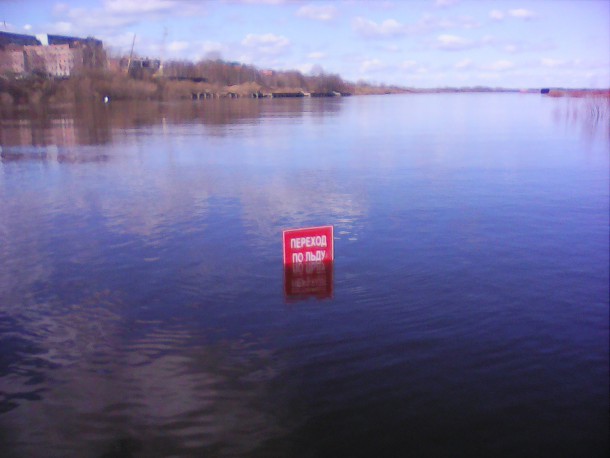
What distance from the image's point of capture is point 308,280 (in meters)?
8.82

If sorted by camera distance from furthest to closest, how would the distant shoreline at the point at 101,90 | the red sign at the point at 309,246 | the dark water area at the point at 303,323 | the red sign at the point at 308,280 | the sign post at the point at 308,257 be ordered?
the distant shoreline at the point at 101,90 → the red sign at the point at 309,246 → the sign post at the point at 308,257 → the red sign at the point at 308,280 → the dark water area at the point at 303,323

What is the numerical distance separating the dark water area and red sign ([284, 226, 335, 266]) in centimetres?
30

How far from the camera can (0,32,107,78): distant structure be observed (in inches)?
3666

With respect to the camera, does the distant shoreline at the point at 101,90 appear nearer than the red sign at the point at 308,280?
No

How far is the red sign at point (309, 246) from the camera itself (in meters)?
9.12

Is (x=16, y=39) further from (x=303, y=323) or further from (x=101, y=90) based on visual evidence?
(x=303, y=323)

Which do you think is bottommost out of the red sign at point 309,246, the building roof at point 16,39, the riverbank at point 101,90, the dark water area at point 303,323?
the dark water area at point 303,323

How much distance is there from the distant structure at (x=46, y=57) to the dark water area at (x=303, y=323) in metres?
86.9

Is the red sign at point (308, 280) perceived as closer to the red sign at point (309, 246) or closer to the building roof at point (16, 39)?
the red sign at point (309, 246)

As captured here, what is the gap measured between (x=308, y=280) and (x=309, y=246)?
0.72 m

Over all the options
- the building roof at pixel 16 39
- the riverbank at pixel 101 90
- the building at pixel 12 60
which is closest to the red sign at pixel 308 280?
the riverbank at pixel 101 90

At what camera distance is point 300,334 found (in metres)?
7.12

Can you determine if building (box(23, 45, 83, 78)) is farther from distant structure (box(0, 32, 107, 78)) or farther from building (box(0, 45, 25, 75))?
building (box(0, 45, 25, 75))

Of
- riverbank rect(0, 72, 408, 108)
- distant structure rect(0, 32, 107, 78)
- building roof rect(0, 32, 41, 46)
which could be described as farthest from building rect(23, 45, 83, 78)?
riverbank rect(0, 72, 408, 108)
